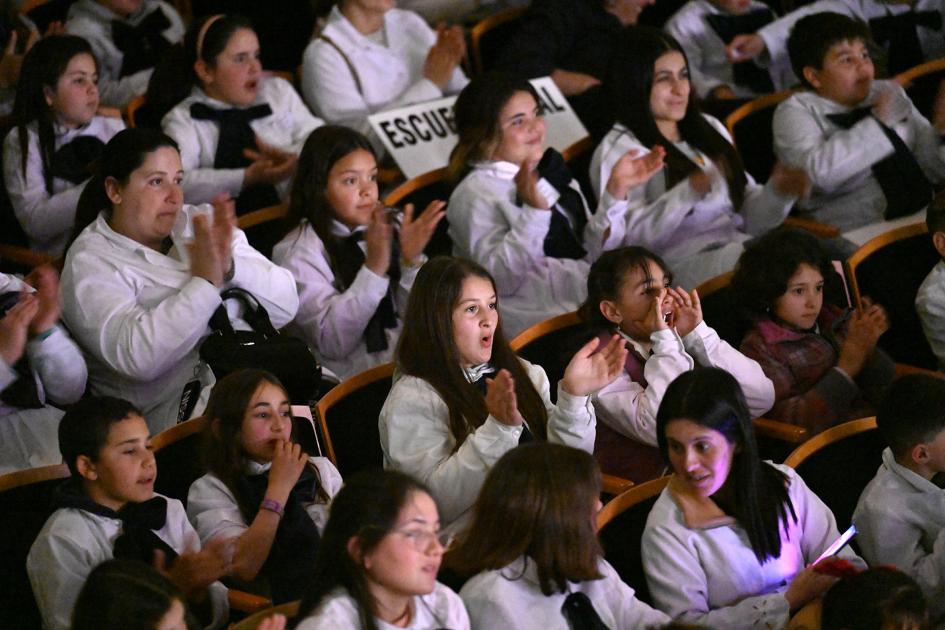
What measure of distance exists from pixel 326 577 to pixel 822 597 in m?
0.94

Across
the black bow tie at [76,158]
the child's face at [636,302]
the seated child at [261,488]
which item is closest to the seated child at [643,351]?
the child's face at [636,302]

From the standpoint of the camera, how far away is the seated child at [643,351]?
127 inches

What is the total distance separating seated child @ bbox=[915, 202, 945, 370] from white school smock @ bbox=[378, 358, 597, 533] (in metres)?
1.22

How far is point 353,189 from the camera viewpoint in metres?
3.95

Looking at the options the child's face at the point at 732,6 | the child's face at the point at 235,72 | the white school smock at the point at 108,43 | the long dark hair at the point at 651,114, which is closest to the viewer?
the long dark hair at the point at 651,114

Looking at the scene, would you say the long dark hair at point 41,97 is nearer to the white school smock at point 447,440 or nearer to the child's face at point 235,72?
the child's face at point 235,72

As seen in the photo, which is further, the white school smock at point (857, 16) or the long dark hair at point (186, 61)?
the white school smock at point (857, 16)

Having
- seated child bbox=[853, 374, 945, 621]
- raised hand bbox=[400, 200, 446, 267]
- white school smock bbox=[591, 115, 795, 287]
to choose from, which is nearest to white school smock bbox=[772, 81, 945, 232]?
white school smock bbox=[591, 115, 795, 287]

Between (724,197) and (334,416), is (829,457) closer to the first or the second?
(334,416)

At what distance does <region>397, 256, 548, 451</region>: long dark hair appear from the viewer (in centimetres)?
301

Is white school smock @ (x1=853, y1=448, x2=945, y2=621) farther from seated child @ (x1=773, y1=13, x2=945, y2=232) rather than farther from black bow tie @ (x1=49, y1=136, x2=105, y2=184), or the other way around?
black bow tie @ (x1=49, y1=136, x2=105, y2=184)

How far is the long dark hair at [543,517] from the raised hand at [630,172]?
1.68 m

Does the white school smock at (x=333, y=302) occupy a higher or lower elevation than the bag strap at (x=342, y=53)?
lower

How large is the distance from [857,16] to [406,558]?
372 centimetres
